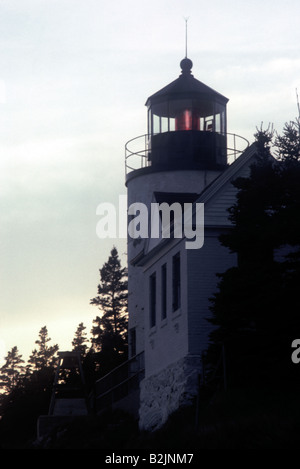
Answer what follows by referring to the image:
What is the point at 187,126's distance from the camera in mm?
43844

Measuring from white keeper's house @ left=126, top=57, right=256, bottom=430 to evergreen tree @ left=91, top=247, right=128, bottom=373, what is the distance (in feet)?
60.4

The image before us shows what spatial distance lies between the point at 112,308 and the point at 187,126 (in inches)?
1196

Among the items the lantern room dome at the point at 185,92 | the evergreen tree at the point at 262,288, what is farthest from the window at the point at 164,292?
the lantern room dome at the point at 185,92

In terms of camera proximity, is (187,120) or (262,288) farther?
(187,120)

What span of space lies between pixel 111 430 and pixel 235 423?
13697 mm

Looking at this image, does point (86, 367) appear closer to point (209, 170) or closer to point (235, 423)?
point (209, 170)

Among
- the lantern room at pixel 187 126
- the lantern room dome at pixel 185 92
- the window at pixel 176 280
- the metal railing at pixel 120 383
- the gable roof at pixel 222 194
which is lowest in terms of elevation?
the metal railing at pixel 120 383

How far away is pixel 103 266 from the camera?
74.5m

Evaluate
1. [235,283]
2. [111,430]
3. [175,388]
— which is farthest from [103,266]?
[235,283]

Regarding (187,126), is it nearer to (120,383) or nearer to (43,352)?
(120,383)

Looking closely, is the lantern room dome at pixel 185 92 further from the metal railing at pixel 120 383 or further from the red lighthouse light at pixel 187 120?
the metal railing at pixel 120 383

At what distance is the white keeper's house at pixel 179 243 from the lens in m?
30.4

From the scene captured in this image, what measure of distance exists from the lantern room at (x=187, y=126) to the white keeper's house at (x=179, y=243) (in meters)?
0.04

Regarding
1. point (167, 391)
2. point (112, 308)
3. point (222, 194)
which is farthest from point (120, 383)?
point (112, 308)
